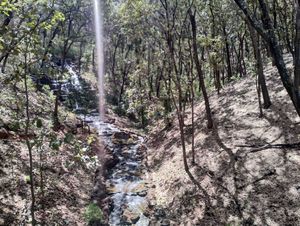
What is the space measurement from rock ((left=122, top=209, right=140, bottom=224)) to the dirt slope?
116cm

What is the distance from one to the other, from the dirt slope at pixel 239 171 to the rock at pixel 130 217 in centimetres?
116

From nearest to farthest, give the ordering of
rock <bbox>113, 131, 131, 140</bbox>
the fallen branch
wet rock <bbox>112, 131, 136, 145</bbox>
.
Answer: the fallen branch → wet rock <bbox>112, 131, 136, 145</bbox> → rock <bbox>113, 131, 131, 140</bbox>

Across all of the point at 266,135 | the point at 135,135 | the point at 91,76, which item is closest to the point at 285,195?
the point at 266,135

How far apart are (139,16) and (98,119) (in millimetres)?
15588

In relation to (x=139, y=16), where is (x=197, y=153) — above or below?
below

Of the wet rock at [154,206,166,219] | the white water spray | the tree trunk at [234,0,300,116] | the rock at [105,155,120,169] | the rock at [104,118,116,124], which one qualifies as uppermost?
the white water spray

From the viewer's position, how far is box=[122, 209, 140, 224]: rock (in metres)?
11.4

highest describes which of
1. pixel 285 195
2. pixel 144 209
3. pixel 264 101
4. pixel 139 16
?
pixel 139 16

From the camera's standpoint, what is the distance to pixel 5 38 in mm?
7504

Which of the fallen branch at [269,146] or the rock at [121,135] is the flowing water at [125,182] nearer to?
the rock at [121,135]

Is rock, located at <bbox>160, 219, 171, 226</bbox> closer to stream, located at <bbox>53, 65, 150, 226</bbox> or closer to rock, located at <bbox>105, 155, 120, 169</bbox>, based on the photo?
stream, located at <bbox>53, 65, 150, 226</bbox>

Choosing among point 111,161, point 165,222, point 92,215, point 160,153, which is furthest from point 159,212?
point 111,161

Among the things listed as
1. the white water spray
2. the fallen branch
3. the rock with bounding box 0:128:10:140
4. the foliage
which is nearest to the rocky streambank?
the foliage

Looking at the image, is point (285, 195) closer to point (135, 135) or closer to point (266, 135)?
point (266, 135)
